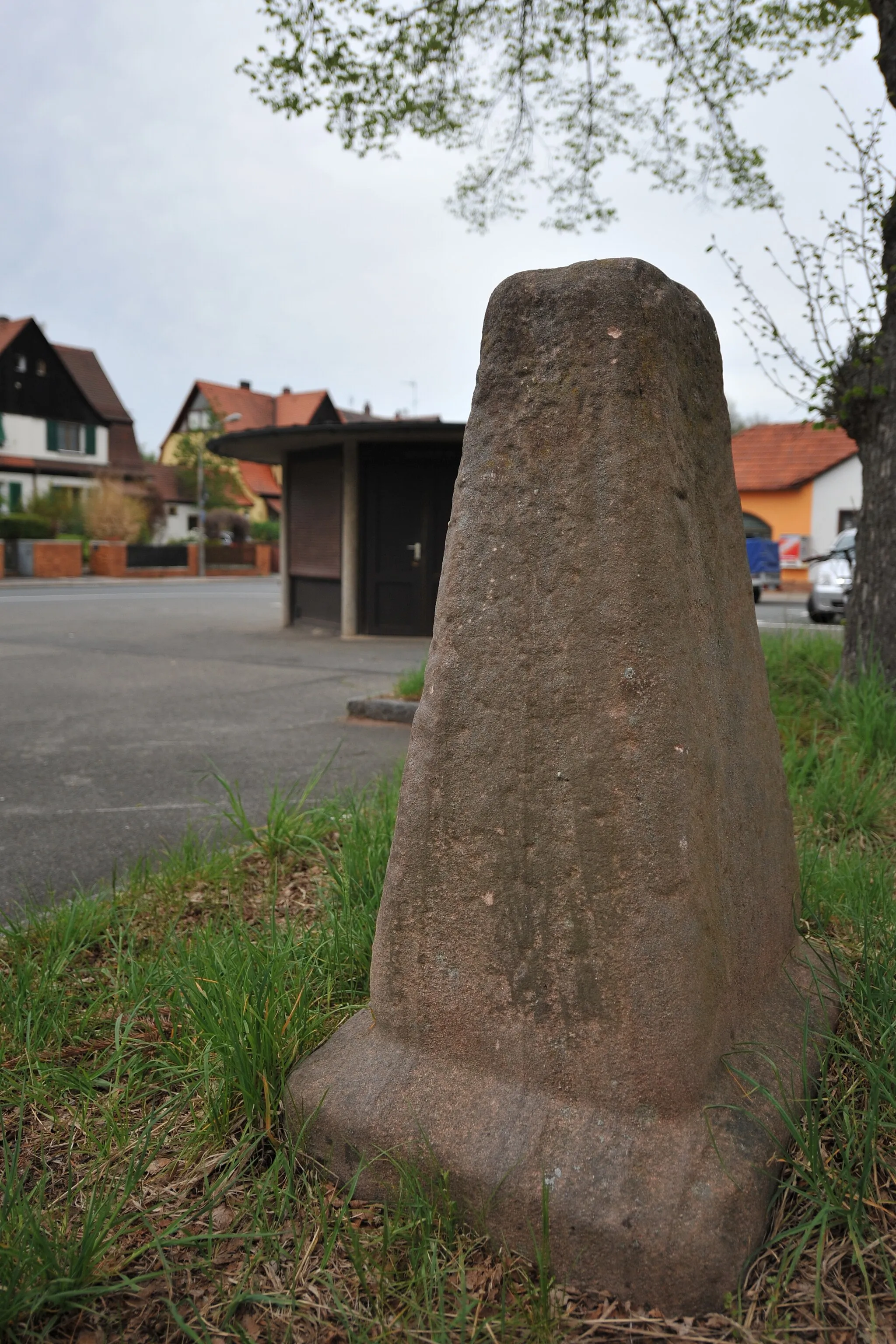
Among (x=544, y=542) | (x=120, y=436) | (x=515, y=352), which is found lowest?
(x=544, y=542)

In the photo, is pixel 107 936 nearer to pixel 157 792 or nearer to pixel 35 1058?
pixel 35 1058

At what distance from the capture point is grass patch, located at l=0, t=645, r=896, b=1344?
4.84 feet

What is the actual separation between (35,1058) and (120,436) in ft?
169

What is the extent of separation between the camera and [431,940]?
184cm

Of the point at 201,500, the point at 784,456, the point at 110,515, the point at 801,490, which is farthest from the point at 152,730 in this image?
the point at 784,456

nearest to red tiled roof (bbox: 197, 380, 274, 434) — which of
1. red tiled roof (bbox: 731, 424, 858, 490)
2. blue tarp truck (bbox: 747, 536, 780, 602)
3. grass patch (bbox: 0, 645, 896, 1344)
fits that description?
red tiled roof (bbox: 731, 424, 858, 490)

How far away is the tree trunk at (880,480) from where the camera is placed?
16.2 ft

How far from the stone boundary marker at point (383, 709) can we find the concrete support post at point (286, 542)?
8035 millimetres

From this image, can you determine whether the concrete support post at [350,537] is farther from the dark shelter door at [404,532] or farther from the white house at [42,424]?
the white house at [42,424]

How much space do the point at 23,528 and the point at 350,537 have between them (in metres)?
22.4

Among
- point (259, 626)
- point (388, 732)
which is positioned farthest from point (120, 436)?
point (388, 732)

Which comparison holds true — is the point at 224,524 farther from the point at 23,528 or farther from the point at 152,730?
the point at 152,730

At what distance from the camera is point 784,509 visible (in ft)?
107

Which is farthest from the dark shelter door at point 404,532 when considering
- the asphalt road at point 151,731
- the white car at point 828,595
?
the white car at point 828,595
